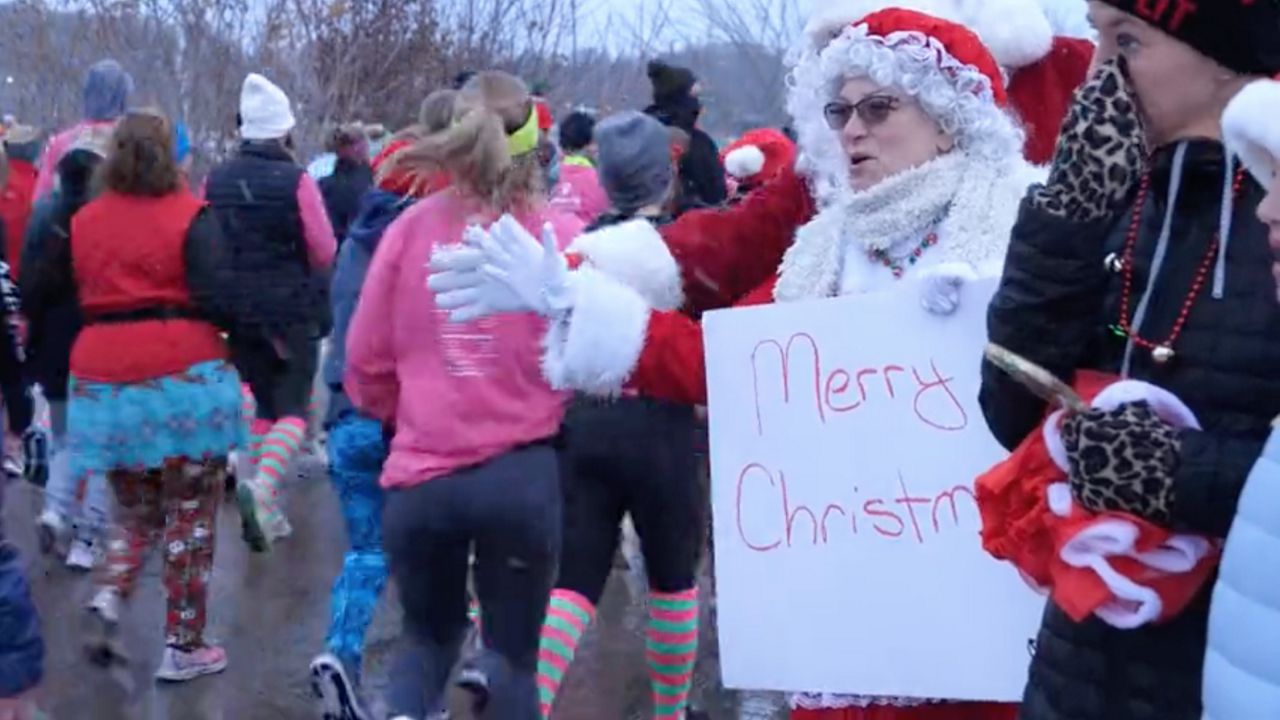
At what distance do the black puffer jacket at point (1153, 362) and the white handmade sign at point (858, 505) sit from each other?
1.76 feet

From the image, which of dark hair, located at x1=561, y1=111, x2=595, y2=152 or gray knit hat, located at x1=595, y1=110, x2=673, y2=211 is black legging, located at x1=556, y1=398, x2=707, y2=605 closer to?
gray knit hat, located at x1=595, y1=110, x2=673, y2=211

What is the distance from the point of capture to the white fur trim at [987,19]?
3.00 metres

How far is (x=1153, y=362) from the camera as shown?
6.54ft

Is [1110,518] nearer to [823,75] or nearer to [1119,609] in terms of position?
[1119,609]

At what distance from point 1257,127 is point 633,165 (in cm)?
305

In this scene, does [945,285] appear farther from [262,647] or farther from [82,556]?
[82,556]

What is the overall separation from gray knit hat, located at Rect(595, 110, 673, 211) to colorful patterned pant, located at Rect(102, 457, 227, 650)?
1.81m

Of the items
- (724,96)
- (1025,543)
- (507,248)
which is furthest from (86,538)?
(724,96)

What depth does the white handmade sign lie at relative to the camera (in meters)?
2.68

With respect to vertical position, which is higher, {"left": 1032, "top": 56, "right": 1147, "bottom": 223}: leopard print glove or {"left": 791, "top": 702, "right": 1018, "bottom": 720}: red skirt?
{"left": 1032, "top": 56, "right": 1147, "bottom": 223}: leopard print glove

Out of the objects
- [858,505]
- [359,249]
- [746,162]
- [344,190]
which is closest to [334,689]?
[359,249]

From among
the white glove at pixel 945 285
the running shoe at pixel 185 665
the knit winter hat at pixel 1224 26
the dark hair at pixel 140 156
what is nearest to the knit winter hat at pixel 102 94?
the dark hair at pixel 140 156

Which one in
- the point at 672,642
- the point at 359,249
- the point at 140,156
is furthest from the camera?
the point at 359,249

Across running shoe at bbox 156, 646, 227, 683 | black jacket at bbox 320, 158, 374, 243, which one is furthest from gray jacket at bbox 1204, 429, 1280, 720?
black jacket at bbox 320, 158, 374, 243
